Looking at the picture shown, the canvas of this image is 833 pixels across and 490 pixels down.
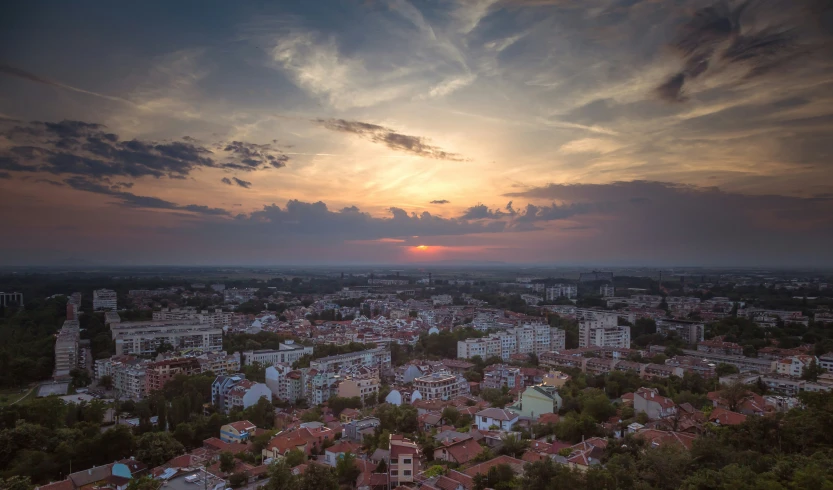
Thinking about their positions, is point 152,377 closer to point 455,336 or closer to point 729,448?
point 455,336

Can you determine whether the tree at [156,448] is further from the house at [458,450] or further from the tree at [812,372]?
the tree at [812,372]

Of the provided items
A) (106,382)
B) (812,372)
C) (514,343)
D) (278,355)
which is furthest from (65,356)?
(812,372)

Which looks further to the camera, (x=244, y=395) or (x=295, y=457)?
(x=244, y=395)

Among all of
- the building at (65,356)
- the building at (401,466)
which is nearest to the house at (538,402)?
the building at (401,466)

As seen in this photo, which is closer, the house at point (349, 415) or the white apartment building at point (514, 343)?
the house at point (349, 415)

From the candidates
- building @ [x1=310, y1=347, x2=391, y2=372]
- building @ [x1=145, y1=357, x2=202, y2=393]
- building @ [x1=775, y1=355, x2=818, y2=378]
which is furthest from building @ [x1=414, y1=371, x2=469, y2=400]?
building @ [x1=775, y1=355, x2=818, y2=378]

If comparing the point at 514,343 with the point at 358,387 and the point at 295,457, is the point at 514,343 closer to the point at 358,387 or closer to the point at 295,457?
the point at 358,387

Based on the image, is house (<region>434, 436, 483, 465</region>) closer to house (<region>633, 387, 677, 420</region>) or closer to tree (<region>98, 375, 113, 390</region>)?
house (<region>633, 387, 677, 420</region>)
